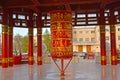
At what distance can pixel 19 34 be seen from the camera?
1884 inches

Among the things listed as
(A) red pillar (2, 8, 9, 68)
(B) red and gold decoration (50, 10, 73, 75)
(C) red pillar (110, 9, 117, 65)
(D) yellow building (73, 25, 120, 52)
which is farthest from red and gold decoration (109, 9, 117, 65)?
(D) yellow building (73, 25, 120, 52)

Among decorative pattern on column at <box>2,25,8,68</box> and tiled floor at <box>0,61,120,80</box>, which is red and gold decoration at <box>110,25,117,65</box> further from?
decorative pattern on column at <box>2,25,8,68</box>

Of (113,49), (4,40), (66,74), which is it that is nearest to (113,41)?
(113,49)

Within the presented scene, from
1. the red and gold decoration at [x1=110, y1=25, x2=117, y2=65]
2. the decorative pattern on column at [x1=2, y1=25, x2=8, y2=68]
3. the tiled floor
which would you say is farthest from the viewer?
the red and gold decoration at [x1=110, y1=25, x2=117, y2=65]

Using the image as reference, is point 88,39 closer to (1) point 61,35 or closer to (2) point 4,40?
(2) point 4,40

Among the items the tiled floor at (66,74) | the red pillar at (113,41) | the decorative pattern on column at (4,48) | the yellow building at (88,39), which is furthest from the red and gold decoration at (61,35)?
the yellow building at (88,39)

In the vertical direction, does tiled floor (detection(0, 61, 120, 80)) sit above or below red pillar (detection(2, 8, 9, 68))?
below

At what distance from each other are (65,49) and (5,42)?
7519 mm

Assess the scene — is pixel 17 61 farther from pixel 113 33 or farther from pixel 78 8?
pixel 113 33

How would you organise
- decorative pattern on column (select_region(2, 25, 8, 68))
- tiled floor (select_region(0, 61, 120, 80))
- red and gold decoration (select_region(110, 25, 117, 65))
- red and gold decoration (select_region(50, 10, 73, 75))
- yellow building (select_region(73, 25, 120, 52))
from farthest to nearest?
1. yellow building (select_region(73, 25, 120, 52))
2. red and gold decoration (select_region(110, 25, 117, 65))
3. decorative pattern on column (select_region(2, 25, 8, 68))
4. red and gold decoration (select_region(50, 10, 73, 75))
5. tiled floor (select_region(0, 61, 120, 80))

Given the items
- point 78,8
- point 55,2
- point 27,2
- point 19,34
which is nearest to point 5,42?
point 27,2

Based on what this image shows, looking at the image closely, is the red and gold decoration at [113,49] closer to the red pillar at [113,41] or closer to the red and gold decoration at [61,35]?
the red pillar at [113,41]

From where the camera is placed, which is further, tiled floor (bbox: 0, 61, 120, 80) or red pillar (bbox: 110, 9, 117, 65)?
red pillar (bbox: 110, 9, 117, 65)

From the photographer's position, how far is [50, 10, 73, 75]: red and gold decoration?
12500 mm
